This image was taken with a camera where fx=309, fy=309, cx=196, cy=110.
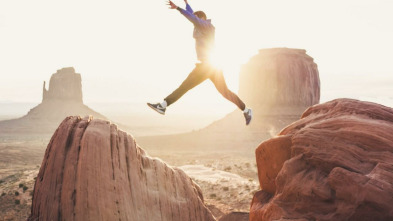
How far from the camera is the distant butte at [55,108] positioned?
88.6 metres

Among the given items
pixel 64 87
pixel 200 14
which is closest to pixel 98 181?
pixel 200 14

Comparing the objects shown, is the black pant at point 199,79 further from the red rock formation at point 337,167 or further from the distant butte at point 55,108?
the distant butte at point 55,108

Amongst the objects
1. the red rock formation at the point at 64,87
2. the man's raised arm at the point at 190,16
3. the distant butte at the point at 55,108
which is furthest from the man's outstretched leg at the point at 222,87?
the red rock formation at the point at 64,87

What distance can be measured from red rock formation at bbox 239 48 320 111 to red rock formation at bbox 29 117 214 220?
62.0m

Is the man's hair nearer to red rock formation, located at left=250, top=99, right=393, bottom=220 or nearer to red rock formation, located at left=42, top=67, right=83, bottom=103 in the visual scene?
red rock formation, located at left=250, top=99, right=393, bottom=220

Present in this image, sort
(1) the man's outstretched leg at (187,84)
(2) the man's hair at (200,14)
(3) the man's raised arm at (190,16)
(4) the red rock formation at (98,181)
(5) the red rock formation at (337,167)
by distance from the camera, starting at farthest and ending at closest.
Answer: (4) the red rock formation at (98,181), (1) the man's outstretched leg at (187,84), (2) the man's hair at (200,14), (3) the man's raised arm at (190,16), (5) the red rock formation at (337,167)

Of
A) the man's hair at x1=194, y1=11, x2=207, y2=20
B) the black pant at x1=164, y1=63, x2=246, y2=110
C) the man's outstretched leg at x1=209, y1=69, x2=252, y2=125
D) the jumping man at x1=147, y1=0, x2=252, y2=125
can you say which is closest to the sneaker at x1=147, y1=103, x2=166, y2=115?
the jumping man at x1=147, y1=0, x2=252, y2=125

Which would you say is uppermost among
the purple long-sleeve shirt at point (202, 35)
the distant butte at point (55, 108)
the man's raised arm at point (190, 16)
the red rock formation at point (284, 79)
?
the man's raised arm at point (190, 16)

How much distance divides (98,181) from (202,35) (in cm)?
424

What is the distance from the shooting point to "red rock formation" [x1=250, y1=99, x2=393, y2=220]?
18.6 ft

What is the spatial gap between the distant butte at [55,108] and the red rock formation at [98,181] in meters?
85.8

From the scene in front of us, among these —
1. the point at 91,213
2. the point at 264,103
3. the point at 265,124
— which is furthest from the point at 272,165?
the point at 264,103

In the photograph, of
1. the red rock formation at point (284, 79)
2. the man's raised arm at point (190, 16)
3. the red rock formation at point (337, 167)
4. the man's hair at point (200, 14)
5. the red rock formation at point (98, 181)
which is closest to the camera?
the red rock formation at point (337, 167)

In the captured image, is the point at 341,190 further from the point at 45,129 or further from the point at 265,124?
the point at 45,129
